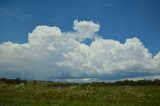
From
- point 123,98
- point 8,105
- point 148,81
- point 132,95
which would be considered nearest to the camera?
point 8,105

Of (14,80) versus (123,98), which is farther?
(14,80)

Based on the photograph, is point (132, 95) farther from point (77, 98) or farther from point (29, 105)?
point (29, 105)

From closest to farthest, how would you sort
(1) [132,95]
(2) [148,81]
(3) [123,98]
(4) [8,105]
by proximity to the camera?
(4) [8,105] → (3) [123,98] → (1) [132,95] → (2) [148,81]

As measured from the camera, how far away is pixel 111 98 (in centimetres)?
3941

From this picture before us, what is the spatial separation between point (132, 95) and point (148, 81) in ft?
170

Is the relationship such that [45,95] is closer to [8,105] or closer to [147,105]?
[8,105]

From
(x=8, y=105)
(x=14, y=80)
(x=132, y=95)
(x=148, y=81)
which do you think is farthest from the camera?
(x=14, y=80)

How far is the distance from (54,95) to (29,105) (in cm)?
1168

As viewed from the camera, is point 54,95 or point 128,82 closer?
point 54,95

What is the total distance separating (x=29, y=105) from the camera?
32625mm

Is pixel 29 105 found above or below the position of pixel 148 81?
below

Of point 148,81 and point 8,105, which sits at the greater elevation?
point 148,81

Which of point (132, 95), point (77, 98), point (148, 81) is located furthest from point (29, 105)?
point (148, 81)

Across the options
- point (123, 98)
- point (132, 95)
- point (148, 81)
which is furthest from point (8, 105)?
point (148, 81)
